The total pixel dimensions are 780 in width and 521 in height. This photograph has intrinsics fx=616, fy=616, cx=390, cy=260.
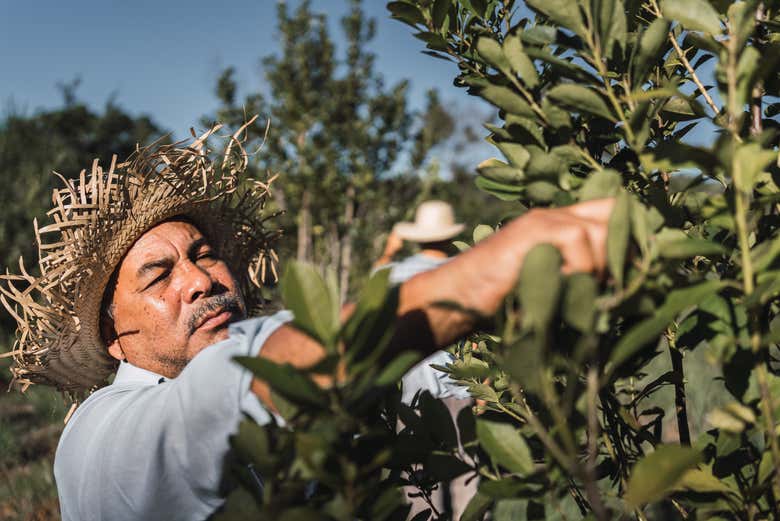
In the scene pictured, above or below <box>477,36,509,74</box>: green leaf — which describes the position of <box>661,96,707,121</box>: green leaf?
below

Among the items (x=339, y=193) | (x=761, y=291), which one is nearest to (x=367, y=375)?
(x=761, y=291)

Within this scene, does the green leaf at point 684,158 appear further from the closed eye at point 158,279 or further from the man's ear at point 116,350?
the man's ear at point 116,350

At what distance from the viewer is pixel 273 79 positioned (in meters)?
6.99

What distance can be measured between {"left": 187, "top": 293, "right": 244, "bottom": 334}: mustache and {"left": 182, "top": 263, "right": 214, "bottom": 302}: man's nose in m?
0.03

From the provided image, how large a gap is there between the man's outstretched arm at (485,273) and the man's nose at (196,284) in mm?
1008

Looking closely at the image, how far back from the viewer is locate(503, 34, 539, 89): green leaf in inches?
31.1

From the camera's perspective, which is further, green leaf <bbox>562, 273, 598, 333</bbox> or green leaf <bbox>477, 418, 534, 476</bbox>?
green leaf <bbox>477, 418, 534, 476</bbox>

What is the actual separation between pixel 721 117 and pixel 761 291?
303 millimetres

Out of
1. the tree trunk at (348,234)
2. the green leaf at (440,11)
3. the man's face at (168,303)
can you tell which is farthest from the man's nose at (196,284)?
the tree trunk at (348,234)

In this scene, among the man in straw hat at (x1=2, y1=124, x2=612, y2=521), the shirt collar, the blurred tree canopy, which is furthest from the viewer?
the blurred tree canopy

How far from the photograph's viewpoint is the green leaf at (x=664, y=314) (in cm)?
61

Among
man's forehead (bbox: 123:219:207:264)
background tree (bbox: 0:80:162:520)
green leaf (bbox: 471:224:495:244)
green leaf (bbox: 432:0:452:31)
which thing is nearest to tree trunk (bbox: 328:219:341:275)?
A: background tree (bbox: 0:80:162:520)

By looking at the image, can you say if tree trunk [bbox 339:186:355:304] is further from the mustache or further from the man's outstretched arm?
the man's outstretched arm

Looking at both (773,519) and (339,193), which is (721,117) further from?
(339,193)
